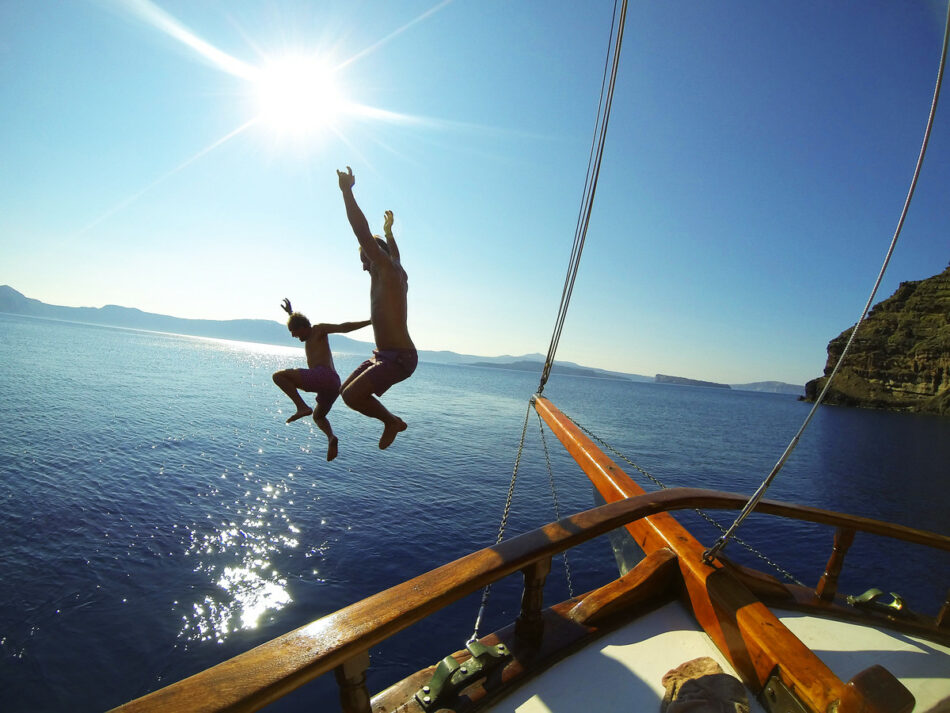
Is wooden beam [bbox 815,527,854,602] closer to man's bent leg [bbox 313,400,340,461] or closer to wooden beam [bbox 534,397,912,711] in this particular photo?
wooden beam [bbox 534,397,912,711]

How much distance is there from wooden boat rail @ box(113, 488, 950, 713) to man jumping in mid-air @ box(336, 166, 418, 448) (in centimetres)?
166

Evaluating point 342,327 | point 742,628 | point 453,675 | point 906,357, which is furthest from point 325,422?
point 906,357

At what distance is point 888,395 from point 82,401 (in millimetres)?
128760

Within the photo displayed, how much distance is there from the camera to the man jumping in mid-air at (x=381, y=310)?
3260mm

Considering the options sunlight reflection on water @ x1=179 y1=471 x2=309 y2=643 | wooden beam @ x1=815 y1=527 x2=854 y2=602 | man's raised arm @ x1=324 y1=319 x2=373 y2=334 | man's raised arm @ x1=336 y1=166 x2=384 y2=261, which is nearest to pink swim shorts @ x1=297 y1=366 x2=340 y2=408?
man's raised arm @ x1=324 y1=319 x2=373 y2=334

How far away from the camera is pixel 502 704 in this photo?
2.52m

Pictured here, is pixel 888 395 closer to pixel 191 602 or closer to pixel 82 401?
pixel 191 602

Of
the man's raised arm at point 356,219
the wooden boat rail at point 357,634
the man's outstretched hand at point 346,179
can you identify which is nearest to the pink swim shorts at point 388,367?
the man's raised arm at point 356,219

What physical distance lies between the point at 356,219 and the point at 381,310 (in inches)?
27.7

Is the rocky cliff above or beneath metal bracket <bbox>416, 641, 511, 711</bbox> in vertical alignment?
above

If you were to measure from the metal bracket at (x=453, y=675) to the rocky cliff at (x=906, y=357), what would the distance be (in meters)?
105

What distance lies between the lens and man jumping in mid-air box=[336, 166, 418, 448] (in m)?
3.26

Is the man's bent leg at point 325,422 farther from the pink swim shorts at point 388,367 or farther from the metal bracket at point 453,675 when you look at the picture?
the metal bracket at point 453,675

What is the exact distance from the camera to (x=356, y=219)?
3.23 meters
